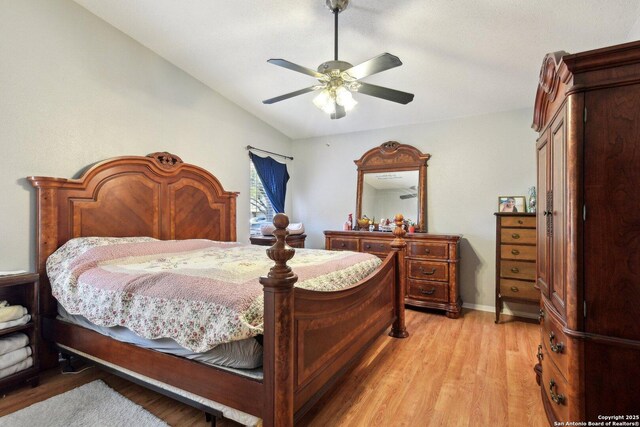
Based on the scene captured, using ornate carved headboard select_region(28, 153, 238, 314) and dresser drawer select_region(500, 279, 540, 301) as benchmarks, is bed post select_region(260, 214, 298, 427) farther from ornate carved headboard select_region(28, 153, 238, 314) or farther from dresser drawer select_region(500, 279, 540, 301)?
dresser drawer select_region(500, 279, 540, 301)

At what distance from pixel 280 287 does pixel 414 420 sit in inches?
46.8

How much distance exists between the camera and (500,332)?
301cm

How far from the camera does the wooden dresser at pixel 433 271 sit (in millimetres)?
3484

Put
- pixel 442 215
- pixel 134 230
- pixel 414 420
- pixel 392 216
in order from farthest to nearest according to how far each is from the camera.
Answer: pixel 392 216, pixel 442 215, pixel 134 230, pixel 414 420

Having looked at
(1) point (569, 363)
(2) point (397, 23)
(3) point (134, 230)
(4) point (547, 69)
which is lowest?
→ (1) point (569, 363)

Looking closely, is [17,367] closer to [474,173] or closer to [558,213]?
[558,213]

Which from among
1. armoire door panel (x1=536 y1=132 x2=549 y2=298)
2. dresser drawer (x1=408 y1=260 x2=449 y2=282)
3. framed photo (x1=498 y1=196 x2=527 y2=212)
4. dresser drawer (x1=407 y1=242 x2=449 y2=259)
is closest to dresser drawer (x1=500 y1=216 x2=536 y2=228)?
framed photo (x1=498 y1=196 x2=527 y2=212)

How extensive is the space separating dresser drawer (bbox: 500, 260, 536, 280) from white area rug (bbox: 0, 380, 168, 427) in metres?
3.28

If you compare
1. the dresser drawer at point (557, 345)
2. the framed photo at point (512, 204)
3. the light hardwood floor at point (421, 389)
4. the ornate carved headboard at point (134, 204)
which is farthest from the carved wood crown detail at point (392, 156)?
the dresser drawer at point (557, 345)

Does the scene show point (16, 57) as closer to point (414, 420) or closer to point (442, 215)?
point (414, 420)

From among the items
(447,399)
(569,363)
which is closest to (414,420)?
(447,399)

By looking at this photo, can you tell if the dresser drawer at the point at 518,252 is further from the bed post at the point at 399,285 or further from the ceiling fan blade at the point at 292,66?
the ceiling fan blade at the point at 292,66

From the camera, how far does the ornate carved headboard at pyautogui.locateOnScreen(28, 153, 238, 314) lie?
7.66 ft

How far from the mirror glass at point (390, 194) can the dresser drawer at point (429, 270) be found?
67 centimetres
